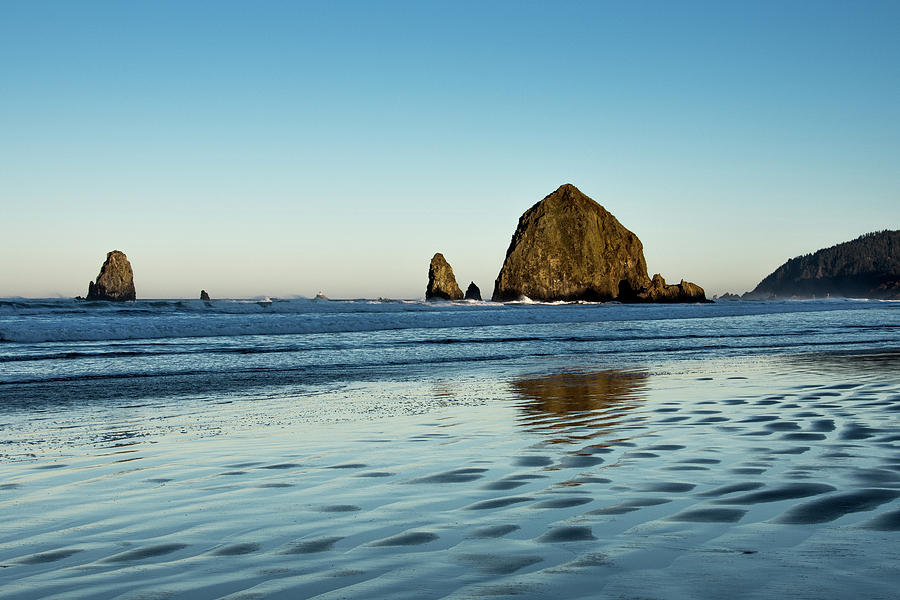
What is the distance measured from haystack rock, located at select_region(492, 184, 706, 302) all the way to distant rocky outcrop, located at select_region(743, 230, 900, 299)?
61883 millimetres

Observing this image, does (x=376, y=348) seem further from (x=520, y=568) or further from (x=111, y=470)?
(x=520, y=568)

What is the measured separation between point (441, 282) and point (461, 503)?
300 ft

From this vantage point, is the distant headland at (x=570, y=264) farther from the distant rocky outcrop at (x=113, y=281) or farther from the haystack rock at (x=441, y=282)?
the distant rocky outcrop at (x=113, y=281)

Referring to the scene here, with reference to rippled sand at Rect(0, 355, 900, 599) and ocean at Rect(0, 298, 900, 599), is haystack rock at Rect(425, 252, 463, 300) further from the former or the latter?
rippled sand at Rect(0, 355, 900, 599)

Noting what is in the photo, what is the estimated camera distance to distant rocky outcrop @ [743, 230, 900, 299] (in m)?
152

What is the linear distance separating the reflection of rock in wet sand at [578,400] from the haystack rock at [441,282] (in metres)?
82.7

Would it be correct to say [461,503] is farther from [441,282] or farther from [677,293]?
[677,293]

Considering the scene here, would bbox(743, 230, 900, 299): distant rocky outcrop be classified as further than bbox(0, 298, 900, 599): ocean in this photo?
Yes

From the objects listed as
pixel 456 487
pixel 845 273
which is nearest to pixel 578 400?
pixel 456 487

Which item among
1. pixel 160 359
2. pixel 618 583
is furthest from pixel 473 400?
pixel 160 359

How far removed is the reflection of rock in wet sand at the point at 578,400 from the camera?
6.03m

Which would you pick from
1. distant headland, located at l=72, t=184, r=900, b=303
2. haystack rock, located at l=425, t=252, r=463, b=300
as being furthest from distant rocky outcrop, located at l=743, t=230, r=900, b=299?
haystack rock, located at l=425, t=252, r=463, b=300

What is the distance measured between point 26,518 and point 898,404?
23.5 ft

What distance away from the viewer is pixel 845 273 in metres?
165
